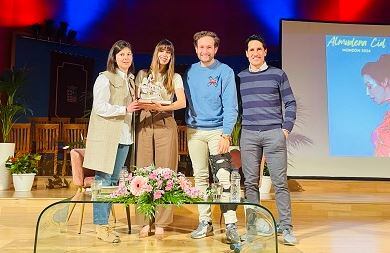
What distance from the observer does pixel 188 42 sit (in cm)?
816

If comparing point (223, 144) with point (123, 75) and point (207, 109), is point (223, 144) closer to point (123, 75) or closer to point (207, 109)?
point (207, 109)

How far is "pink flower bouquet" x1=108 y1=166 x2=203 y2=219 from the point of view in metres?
2.35

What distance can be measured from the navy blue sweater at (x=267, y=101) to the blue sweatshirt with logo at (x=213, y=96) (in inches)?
5.3

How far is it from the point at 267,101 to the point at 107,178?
4.32ft

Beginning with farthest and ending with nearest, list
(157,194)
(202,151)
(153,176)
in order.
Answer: (202,151) < (153,176) < (157,194)

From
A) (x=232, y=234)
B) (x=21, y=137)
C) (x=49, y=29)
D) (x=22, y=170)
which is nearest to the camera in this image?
(x=232, y=234)

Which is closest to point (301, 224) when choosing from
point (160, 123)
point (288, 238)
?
point (288, 238)

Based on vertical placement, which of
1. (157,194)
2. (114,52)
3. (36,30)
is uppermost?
(36,30)

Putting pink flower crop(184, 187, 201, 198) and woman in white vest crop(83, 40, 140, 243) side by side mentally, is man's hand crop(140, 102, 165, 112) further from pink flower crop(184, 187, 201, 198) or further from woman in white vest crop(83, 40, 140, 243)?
pink flower crop(184, 187, 201, 198)

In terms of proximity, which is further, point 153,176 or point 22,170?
point 22,170

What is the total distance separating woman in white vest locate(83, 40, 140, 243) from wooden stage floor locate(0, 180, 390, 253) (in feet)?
0.87

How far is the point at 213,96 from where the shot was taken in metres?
3.19

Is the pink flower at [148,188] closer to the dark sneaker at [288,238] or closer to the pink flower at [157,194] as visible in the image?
the pink flower at [157,194]

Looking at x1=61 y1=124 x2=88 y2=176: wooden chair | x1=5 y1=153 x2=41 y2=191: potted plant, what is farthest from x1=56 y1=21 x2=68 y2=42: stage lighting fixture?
x1=5 y1=153 x2=41 y2=191: potted plant
